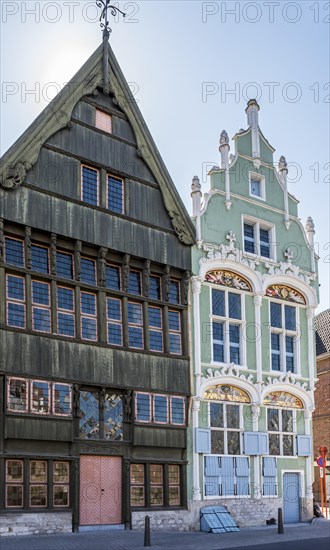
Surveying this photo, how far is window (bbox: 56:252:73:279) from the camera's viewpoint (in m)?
26.1

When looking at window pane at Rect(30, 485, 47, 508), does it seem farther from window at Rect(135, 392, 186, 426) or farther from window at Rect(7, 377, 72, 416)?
window at Rect(135, 392, 186, 426)

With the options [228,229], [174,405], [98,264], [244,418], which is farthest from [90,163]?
[244,418]

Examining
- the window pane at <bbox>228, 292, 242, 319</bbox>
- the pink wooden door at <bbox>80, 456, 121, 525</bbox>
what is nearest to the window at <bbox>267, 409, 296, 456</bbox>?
the window pane at <bbox>228, 292, 242, 319</bbox>

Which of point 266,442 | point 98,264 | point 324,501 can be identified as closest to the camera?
point 98,264

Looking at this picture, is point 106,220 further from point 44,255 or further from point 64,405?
point 64,405

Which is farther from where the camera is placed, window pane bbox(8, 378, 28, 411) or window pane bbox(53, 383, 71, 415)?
window pane bbox(53, 383, 71, 415)

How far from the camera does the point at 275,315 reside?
33.0m

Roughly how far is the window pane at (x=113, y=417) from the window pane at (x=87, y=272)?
410 cm

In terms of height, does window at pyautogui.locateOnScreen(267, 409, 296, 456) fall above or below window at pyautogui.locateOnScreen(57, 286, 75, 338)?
below

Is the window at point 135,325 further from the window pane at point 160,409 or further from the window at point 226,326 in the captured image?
the window at point 226,326

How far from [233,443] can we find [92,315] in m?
8.36

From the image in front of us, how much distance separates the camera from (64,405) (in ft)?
82.3

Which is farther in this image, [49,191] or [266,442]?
[266,442]

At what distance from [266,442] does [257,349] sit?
152 inches
